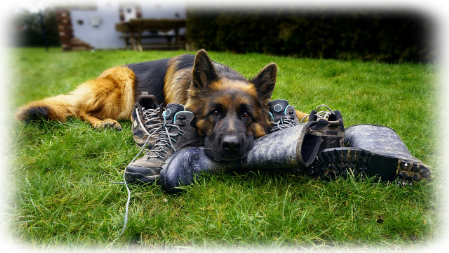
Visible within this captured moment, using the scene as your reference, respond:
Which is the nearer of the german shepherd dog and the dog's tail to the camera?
the german shepherd dog

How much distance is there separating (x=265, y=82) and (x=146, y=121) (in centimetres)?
135

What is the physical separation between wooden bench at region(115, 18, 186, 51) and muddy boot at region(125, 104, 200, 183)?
36.6 feet

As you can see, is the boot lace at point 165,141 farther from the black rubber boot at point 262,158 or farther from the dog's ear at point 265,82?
the dog's ear at point 265,82

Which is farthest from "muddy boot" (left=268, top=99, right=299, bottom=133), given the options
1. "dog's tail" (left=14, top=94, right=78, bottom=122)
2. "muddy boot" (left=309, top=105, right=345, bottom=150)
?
"dog's tail" (left=14, top=94, right=78, bottom=122)

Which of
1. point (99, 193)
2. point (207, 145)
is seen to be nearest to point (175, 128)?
point (207, 145)

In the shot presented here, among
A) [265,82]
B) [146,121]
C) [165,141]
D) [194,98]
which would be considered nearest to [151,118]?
[146,121]

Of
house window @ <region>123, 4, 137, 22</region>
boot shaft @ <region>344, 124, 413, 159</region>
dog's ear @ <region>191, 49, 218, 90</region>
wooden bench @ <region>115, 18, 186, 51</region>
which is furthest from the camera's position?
wooden bench @ <region>115, 18, 186, 51</region>

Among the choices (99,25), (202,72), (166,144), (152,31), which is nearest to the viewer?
(166,144)

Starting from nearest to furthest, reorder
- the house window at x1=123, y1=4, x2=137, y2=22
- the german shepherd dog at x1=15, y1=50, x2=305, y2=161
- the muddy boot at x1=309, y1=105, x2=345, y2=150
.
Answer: the muddy boot at x1=309, y1=105, x2=345, y2=150 < the german shepherd dog at x1=15, y1=50, x2=305, y2=161 < the house window at x1=123, y1=4, x2=137, y2=22

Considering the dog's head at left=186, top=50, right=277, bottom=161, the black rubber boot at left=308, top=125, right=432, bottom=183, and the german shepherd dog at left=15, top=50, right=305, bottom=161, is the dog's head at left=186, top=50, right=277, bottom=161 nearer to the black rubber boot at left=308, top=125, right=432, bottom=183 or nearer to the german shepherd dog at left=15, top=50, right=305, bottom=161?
the german shepherd dog at left=15, top=50, right=305, bottom=161

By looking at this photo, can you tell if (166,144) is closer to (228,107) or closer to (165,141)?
(165,141)

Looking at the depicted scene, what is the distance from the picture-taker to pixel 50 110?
3482 millimetres

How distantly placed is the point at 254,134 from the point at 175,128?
29.1 inches

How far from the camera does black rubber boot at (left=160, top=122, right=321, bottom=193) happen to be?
1867 mm
